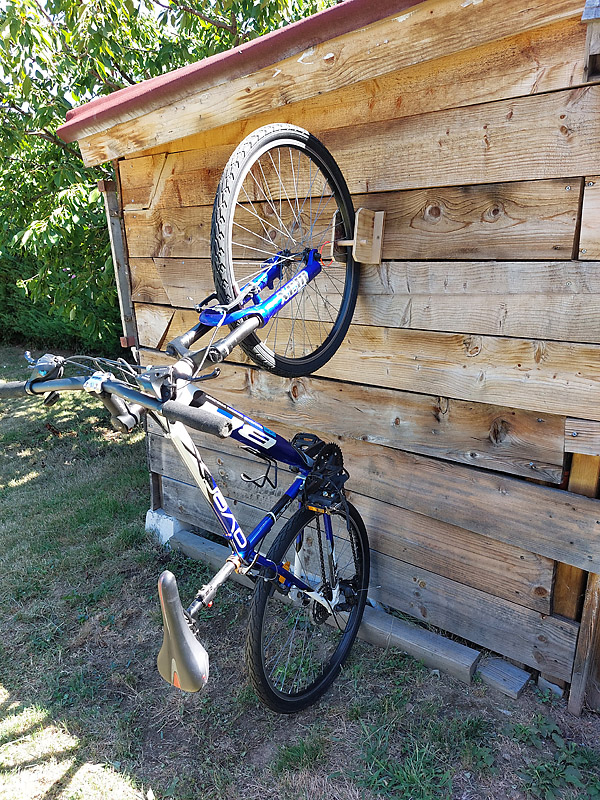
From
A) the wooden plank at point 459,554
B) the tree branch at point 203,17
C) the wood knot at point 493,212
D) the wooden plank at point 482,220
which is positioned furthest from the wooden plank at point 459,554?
the tree branch at point 203,17

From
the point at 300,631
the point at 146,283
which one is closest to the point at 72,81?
the point at 146,283

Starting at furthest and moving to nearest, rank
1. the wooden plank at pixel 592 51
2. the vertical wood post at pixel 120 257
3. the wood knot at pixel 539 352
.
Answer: the vertical wood post at pixel 120 257 → the wood knot at pixel 539 352 → the wooden plank at pixel 592 51

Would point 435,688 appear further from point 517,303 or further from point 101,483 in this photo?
point 101,483

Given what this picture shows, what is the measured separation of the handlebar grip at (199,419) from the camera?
4.92 feet

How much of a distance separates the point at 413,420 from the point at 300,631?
1.27 m

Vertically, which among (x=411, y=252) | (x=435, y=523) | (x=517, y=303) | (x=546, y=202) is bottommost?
(x=435, y=523)

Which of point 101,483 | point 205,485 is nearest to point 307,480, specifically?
point 205,485

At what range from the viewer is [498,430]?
93.1 inches

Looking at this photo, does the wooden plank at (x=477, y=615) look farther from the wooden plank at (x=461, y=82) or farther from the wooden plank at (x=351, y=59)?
the wooden plank at (x=351, y=59)

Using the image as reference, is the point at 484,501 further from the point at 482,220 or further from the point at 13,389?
the point at 13,389

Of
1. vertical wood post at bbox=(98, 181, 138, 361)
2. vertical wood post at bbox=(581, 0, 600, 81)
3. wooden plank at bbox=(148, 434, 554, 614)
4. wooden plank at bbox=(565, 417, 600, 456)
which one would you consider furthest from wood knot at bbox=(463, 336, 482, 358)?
vertical wood post at bbox=(98, 181, 138, 361)

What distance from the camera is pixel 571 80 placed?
1.89 metres

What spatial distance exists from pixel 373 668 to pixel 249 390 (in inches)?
62.7

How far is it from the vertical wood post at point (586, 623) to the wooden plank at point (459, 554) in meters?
0.15
